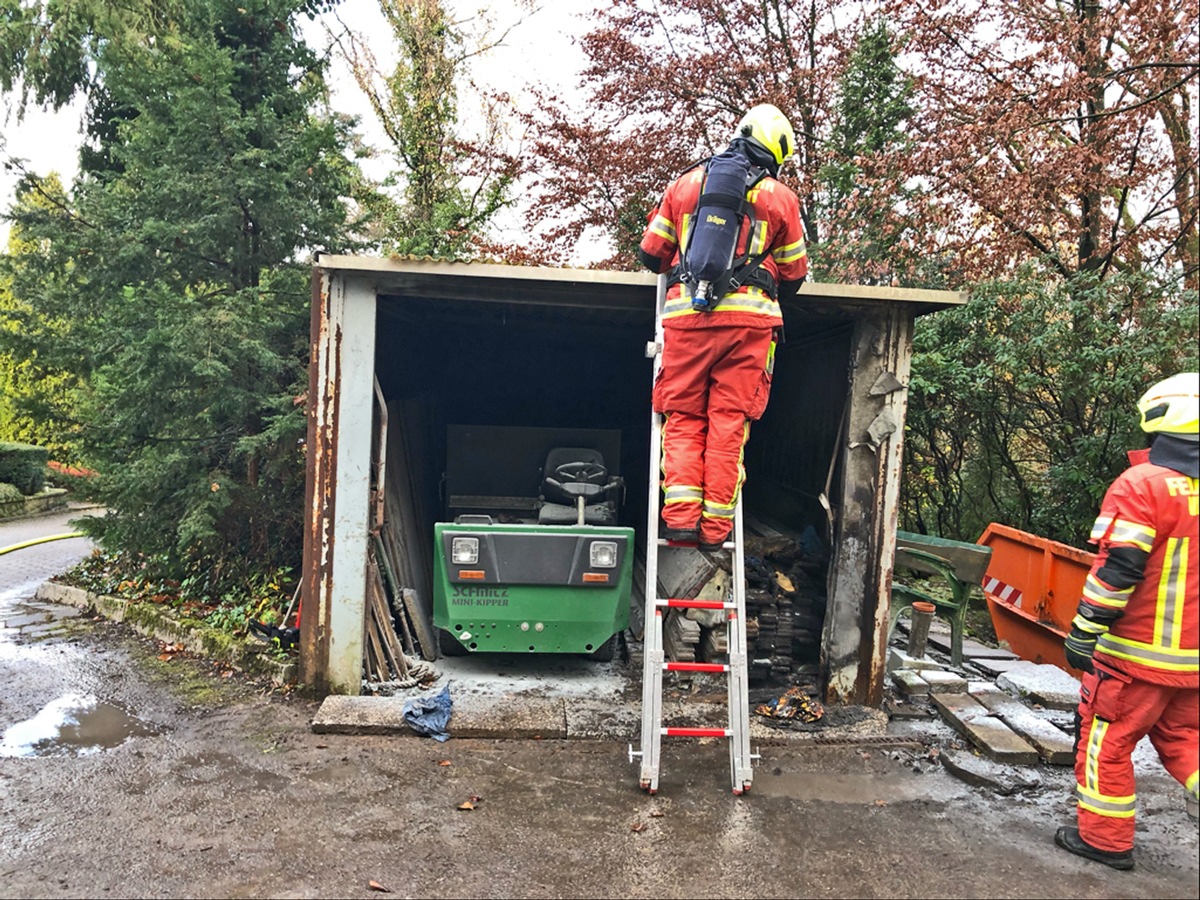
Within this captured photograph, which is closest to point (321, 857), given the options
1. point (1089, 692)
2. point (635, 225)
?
point (1089, 692)

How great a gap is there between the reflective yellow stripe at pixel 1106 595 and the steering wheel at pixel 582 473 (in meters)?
A: 3.70

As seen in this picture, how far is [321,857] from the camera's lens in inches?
132

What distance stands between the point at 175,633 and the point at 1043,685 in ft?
21.4

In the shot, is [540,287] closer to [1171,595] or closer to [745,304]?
[745,304]

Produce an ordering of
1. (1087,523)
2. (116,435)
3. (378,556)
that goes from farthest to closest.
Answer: (1087,523)
(116,435)
(378,556)

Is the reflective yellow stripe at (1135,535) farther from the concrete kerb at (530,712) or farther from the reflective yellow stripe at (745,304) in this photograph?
the concrete kerb at (530,712)

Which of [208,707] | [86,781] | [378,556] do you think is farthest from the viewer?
[378,556]

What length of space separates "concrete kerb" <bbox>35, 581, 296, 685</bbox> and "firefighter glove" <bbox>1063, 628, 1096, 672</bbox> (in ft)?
14.8

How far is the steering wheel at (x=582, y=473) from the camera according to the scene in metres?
6.35

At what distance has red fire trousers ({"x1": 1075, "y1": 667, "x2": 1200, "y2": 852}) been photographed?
10.5 feet

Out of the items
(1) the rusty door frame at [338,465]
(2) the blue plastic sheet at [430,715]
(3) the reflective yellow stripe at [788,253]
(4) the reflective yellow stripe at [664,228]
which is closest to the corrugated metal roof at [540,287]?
(1) the rusty door frame at [338,465]

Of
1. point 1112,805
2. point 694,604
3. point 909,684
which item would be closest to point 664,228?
A: point 694,604

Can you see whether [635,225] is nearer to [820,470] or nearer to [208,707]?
[820,470]

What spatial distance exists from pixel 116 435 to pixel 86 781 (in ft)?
12.2
